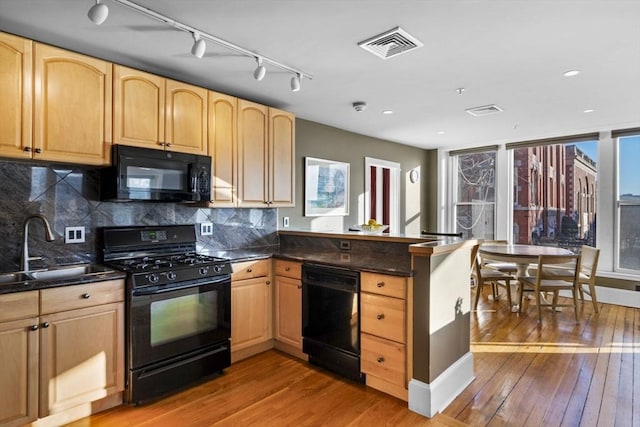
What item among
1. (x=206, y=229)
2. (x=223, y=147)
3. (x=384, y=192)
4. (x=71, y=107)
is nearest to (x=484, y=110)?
(x=384, y=192)

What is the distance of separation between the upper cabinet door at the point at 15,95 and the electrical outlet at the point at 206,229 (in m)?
1.44

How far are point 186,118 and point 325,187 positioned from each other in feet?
7.21

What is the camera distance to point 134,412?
232 cm

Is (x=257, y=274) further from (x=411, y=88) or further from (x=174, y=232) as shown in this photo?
(x=411, y=88)

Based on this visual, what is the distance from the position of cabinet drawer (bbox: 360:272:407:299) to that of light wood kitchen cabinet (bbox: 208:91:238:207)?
4.68 feet

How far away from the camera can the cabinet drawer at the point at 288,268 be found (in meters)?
3.09

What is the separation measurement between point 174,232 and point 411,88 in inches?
98.9

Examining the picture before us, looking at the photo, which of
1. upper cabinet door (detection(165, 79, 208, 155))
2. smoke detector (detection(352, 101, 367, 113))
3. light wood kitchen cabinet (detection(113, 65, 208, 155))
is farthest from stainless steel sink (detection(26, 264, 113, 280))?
smoke detector (detection(352, 101, 367, 113))

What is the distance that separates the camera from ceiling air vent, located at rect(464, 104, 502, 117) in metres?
3.90

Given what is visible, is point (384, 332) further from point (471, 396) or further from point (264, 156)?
point (264, 156)

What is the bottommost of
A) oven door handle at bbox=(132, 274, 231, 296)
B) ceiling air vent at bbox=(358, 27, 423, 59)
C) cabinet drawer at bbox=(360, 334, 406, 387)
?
cabinet drawer at bbox=(360, 334, 406, 387)

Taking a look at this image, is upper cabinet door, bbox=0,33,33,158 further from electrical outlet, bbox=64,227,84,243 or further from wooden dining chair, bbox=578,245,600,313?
wooden dining chair, bbox=578,245,600,313

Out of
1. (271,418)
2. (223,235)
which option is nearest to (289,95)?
(223,235)

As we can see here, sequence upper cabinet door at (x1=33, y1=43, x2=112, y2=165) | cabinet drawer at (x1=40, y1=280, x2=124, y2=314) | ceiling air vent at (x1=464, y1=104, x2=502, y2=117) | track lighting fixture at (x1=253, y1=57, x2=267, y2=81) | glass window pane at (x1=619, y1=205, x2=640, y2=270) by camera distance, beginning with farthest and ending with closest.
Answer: glass window pane at (x1=619, y1=205, x2=640, y2=270)
ceiling air vent at (x1=464, y1=104, x2=502, y2=117)
track lighting fixture at (x1=253, y1=57, x2=267, y2=81)
upper cabinet door at (x1=33, y1=43, x2=112, y2=165)
cabinet drawer at (x1=40, y1=280, x2=124, y2=314)
